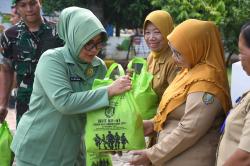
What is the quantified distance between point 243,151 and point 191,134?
45 cm

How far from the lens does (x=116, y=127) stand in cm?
270

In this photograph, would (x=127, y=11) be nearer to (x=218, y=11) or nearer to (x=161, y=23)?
(x=218, y=11)

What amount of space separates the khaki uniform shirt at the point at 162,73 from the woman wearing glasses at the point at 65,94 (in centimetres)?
50

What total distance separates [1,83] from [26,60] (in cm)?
33

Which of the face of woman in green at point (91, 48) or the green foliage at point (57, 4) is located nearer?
the face of woman in green at point (91, 48)

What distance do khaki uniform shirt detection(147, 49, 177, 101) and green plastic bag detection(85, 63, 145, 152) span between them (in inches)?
23.5

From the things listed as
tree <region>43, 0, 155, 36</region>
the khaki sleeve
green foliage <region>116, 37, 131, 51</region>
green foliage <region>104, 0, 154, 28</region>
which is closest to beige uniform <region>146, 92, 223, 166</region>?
the khaki sleeve

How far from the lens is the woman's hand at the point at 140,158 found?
2.82 meters

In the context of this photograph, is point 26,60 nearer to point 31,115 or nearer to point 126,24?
point 31,115

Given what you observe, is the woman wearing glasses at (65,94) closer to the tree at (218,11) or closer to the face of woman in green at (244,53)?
the face of woman in green at (244,53)

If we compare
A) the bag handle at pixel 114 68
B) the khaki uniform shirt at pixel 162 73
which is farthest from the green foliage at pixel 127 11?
the bag handle at pixel 114 68

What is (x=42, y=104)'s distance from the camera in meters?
2.87

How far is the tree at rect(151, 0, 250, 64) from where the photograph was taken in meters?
5.65

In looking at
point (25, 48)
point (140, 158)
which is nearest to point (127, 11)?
point (25, 48)
